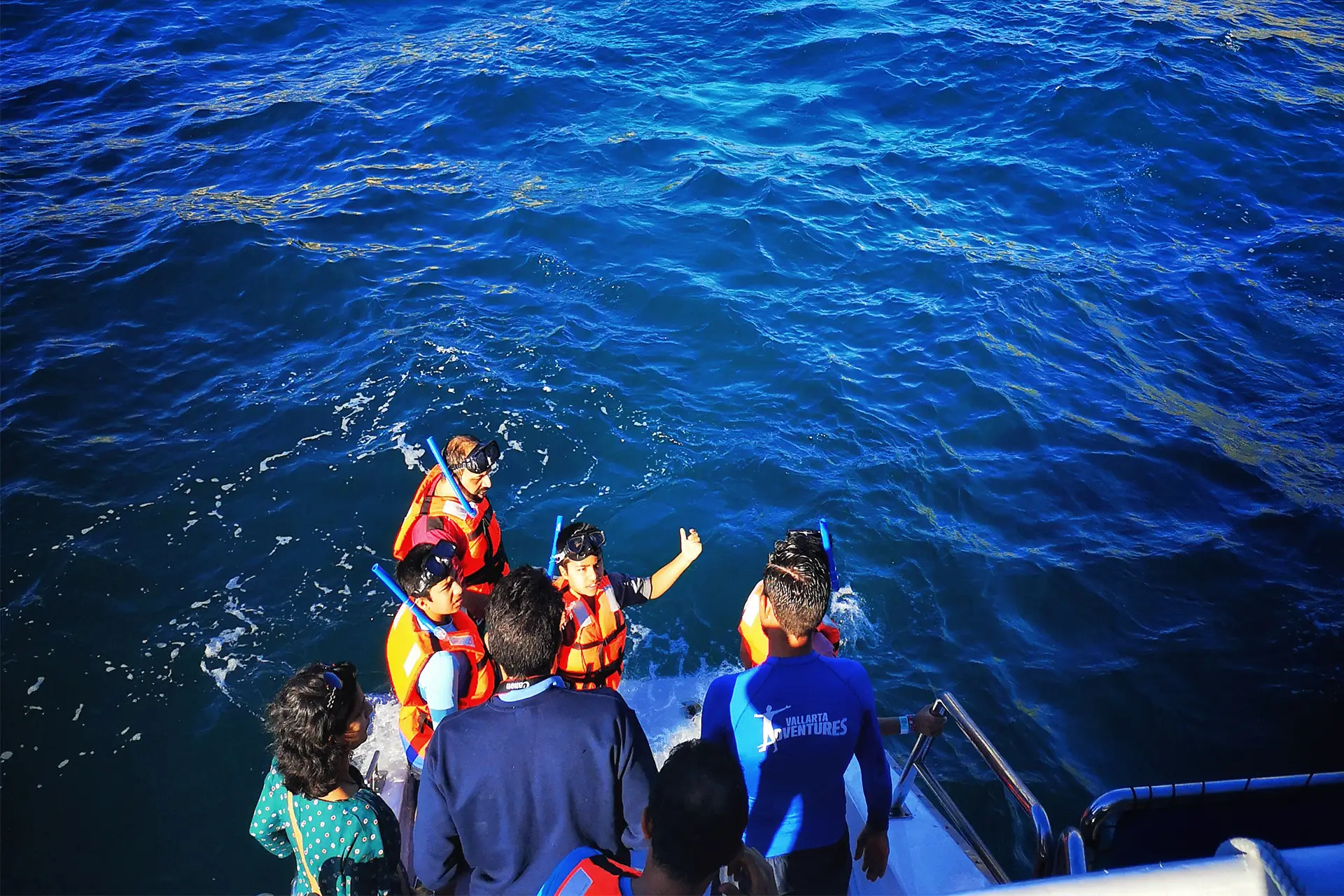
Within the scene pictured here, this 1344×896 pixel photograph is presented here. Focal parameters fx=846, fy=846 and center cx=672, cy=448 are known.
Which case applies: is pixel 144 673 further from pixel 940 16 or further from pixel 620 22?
pixel 940 16

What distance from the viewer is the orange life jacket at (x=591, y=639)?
4.06m

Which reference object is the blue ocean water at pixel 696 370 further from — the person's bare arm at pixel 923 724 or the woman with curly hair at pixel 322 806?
the woman with curly hair at pixel 322 806

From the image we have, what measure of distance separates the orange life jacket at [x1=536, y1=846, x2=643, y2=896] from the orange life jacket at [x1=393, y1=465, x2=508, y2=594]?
2.84 metres

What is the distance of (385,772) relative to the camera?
443 centimetres

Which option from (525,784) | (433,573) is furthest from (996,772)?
(433,573)

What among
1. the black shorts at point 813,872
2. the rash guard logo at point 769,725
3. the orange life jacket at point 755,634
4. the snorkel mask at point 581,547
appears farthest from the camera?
the snorkel mask at point 581,547

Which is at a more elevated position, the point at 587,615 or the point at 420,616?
the point at 420,616

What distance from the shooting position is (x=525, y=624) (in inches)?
107

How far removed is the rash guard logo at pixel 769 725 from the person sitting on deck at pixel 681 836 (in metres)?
0.62

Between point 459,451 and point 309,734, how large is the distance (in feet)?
8.21

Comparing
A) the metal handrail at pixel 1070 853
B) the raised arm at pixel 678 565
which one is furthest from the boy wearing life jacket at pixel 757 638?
the metal handrail at pixel 1070 853

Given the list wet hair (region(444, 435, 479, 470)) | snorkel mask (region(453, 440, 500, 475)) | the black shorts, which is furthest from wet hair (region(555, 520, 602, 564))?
the black shorts

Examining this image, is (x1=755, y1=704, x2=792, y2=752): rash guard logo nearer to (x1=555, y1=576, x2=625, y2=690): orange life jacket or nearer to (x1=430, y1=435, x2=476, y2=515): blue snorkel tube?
(x1=555, y1=576, x2=625, y2=690): orange life jacket

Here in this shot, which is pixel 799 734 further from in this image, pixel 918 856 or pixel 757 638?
pixel 918 856
